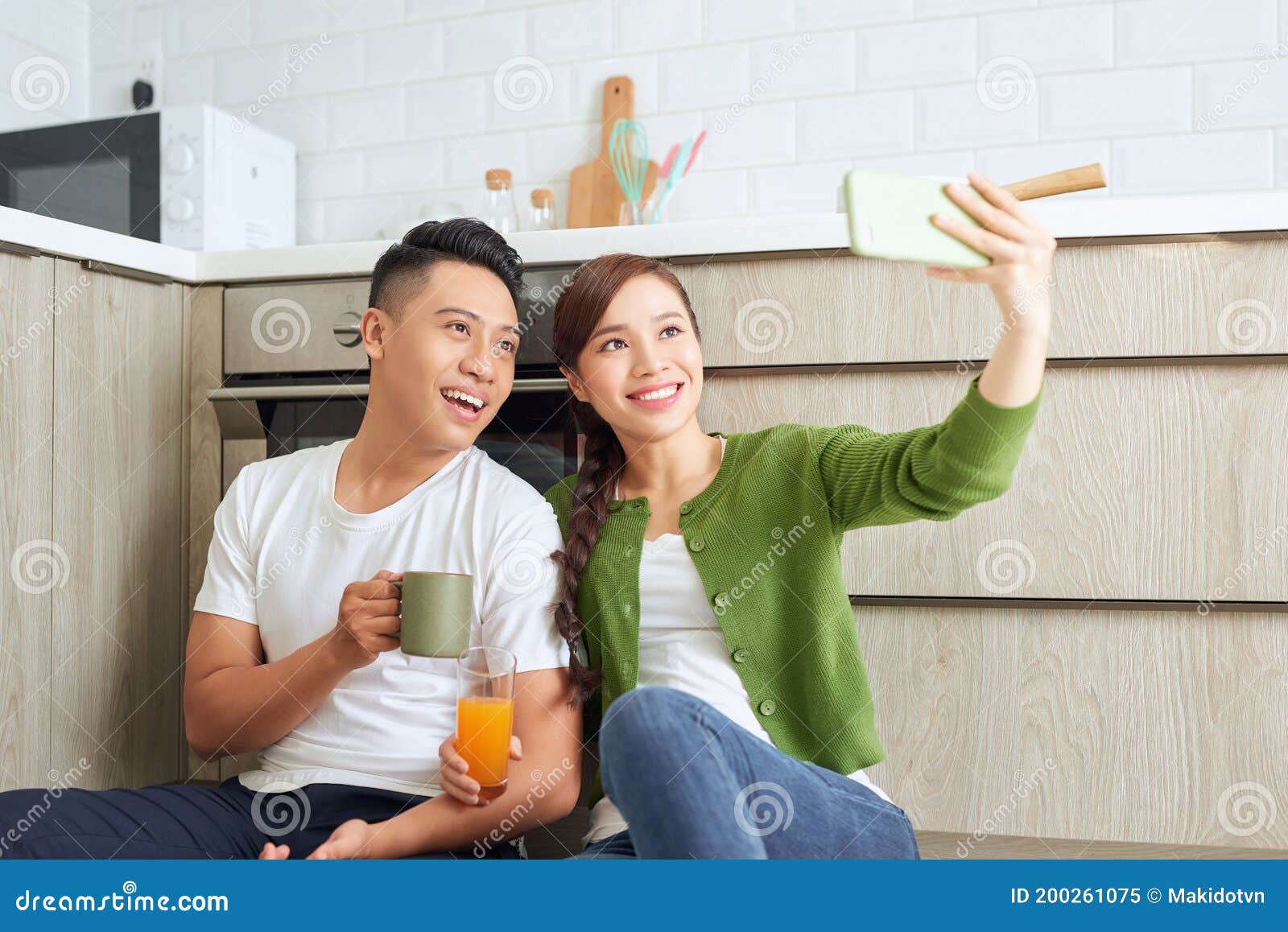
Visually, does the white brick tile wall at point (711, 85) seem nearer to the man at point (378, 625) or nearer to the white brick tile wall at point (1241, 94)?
the white brick tile wall at point (1241, 94)

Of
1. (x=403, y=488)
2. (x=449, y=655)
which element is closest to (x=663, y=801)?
(x=449, y=655)

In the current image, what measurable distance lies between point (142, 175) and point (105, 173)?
78mm

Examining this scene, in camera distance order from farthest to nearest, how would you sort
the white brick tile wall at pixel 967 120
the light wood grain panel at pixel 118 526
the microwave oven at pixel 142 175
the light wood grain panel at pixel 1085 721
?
the microwave oven at pixel 142 175 → the white brick tile wall at pixel 967 120 → the light wood grain panel at pixel 118 526 → the light wood grain panel at pixel 1085 721

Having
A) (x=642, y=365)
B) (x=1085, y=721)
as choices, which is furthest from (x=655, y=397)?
(x=1085, y=721)

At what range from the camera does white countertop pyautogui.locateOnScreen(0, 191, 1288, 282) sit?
48.8 inches

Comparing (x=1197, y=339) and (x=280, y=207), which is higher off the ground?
(x=280, y=207)

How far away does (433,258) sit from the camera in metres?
1.24

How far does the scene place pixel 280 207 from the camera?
7.26 ft

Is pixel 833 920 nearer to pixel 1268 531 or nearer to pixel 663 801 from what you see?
pixel 663 801

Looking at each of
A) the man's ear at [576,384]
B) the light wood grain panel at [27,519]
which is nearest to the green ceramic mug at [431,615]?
the man's ear at [576,384]

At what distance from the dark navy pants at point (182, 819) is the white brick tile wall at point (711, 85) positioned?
132 cm

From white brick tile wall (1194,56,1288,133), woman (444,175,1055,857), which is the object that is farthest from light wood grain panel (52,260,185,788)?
white brick tile wall (1194,56,1288,133)

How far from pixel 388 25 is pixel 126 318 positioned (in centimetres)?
108

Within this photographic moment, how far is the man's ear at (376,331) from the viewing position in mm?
1255
